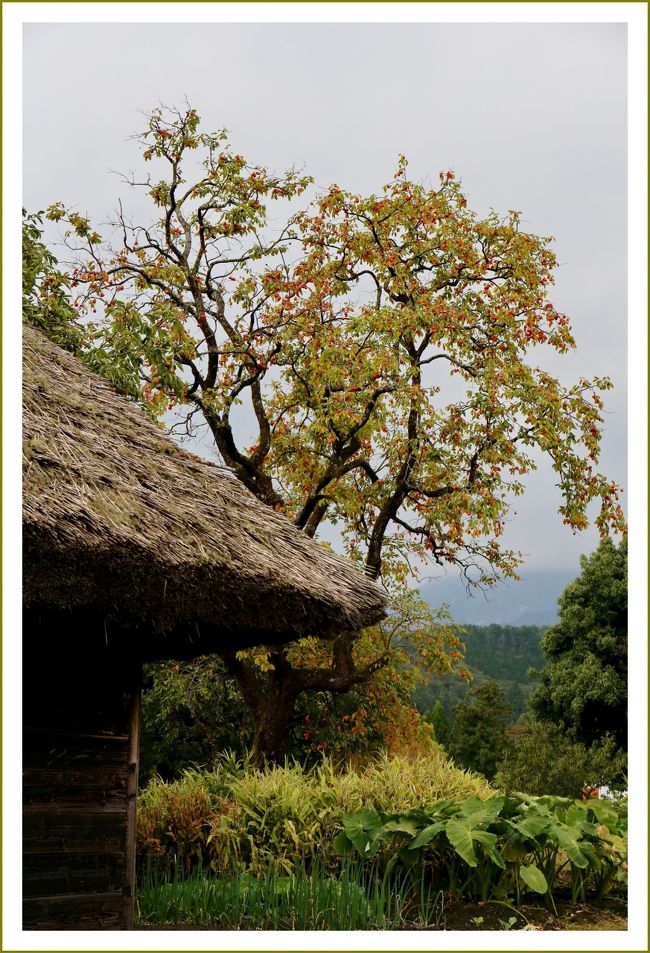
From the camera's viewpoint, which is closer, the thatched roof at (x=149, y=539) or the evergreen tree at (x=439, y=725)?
the thatched roof at (x=149, y=539)

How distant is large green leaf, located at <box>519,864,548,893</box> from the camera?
602cm

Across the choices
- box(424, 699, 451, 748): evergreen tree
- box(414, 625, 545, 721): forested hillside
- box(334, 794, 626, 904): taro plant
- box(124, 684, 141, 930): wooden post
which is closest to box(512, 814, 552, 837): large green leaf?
box(334, 794, 626, 904): taro plant

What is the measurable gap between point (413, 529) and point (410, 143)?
16.4 ft

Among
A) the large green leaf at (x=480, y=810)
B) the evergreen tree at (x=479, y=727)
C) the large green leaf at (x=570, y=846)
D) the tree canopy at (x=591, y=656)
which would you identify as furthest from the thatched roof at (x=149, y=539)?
the evergreen tree at (x=479, y=727)

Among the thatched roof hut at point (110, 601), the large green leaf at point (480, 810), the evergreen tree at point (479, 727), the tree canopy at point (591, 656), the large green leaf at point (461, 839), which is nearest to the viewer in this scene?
the thatched roof hut at point (110, 601)

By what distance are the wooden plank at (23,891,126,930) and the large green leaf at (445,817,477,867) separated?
206cm

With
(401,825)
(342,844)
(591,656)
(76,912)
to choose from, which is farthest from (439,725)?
(76,912)

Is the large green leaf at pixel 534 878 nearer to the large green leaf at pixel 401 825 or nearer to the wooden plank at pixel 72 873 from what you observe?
the large green leaf at pixel 401 825

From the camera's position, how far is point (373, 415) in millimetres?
11492

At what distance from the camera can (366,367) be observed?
36.4 feet

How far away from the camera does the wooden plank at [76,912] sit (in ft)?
16.9

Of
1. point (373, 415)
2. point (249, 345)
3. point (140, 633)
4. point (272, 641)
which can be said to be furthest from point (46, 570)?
point (249, 345)

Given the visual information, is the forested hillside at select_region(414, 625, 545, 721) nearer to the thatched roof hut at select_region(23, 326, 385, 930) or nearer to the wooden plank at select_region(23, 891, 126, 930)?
the thatched roof hut at select_region(23, 326, 385, 930)

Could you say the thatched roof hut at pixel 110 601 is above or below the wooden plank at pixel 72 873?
above
